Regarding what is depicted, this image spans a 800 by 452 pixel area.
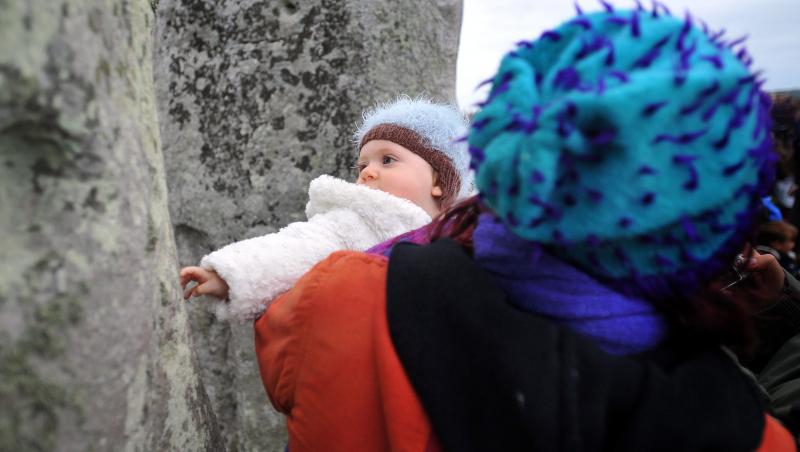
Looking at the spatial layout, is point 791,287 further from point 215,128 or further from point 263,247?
point 215,128

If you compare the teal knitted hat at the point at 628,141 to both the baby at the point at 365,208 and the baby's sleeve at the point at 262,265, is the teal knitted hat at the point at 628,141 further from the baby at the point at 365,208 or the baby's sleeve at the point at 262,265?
the baby's sleeve at the point at 262,265

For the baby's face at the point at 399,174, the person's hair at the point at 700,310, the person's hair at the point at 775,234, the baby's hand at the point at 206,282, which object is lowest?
the person's hair at the point at 775,234

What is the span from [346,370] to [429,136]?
72cm

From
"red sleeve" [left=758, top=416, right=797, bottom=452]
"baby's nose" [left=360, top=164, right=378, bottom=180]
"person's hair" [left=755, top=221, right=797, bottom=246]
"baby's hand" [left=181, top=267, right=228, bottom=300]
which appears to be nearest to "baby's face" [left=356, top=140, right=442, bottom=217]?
"baby's nose" [left=360, top=164, right=378, bottom=180]

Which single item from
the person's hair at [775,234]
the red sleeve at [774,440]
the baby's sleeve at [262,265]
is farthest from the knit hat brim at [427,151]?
the person's hair at [775,234]

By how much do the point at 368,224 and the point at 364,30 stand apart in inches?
30.6

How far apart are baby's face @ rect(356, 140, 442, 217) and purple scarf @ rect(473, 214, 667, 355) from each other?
1.85 feet

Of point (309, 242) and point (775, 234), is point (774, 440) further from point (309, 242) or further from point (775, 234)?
point (775, 234)

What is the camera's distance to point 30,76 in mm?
467

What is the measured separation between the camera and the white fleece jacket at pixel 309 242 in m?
0.84

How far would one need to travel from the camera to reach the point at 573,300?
1.84 feet

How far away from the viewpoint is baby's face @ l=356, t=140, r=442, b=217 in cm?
115

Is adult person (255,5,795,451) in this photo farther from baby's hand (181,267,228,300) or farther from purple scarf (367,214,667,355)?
baby's hand (181,267,228,300)

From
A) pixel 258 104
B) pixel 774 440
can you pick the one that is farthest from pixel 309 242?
pixel 258 104
